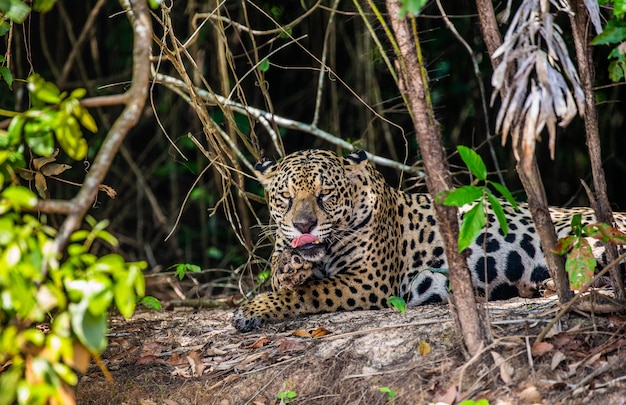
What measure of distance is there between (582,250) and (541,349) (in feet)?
1.87

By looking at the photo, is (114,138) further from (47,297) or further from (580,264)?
(580,264)

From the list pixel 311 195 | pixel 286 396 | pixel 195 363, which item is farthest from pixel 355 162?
pixel 286 396

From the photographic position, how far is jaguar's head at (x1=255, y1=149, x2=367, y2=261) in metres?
6.79

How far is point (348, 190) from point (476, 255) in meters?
1.23

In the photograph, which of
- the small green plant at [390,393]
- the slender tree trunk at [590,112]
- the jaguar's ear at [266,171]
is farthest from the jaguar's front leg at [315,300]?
the slender tree trunk at [590,112]

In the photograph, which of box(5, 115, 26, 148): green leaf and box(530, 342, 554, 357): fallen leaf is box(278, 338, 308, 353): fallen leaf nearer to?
box(530, 342, 554, 357): fallen leaf

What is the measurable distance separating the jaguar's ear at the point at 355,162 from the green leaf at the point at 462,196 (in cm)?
314

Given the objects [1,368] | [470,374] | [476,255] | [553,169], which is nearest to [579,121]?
[553,169]

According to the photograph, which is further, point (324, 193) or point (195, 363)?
point (324, 193)

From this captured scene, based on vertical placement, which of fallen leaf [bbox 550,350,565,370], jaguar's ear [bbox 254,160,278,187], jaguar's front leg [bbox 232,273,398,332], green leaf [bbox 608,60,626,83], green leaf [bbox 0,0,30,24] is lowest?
fallen leaf [bbox 550,350,565,370]

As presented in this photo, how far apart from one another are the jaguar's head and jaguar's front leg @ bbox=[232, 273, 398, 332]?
267 mm

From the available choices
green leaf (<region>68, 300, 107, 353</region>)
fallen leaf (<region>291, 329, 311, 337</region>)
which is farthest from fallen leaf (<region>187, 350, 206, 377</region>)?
green leaf (<region>68, 300, 107, 353</region>)

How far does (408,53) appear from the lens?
14.6 ft

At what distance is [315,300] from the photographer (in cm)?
671
